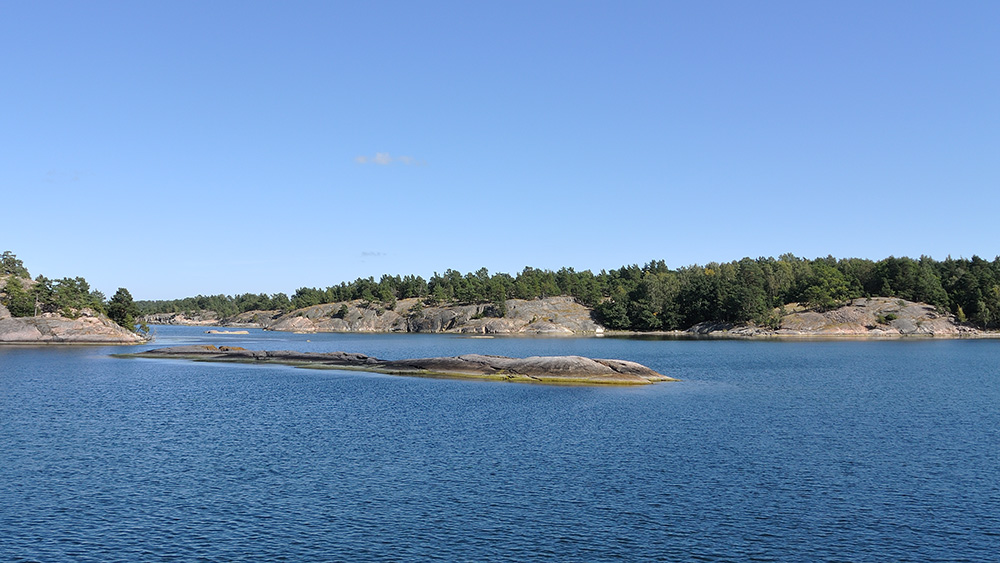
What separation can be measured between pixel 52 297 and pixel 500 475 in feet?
512

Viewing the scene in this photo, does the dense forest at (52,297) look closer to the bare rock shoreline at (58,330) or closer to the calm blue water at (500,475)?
the bare rock shoreline at (58,330)

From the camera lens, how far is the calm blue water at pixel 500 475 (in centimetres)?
2703

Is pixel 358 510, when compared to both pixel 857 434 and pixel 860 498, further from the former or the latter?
pixel 857 434

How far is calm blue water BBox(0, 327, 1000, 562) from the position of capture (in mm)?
27031

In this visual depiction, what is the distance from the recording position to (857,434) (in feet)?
162

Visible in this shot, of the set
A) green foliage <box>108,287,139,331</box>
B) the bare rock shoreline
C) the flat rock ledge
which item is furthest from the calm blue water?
green foliage <box>108,287,139,331</box>

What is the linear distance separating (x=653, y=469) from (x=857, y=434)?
20770 mm

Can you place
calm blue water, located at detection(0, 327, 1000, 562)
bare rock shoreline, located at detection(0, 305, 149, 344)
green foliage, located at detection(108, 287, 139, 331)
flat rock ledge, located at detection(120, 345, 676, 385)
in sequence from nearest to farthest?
calm blue water, located at detection(0, 327, 1000, 562), flat rock ledge, located at detection(120, 345, 676, 385), bare rock shoreline, located at detection(0, 305, 149, 344), green foliage, located at detection(108, 287, 139, 331)

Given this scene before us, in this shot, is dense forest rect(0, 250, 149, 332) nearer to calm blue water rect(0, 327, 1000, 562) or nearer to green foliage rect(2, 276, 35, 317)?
green foliage rect(2, 276, 35, 317)

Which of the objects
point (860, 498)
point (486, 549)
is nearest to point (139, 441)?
point (486, 549)

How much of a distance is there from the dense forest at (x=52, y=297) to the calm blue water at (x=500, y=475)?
93014 millimetres

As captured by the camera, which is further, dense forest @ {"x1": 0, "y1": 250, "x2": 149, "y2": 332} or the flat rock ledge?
dense forest @ {"x1": 0, "y1": 250, "x2": 149, "y2": 332}

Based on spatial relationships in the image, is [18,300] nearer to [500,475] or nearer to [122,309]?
[122,309]

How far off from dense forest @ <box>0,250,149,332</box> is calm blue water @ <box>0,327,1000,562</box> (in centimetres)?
9301
